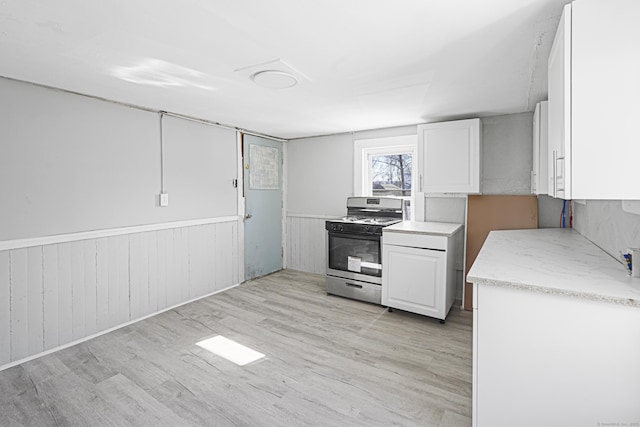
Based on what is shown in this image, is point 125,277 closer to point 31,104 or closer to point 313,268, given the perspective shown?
point 31,104

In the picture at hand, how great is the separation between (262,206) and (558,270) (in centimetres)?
351

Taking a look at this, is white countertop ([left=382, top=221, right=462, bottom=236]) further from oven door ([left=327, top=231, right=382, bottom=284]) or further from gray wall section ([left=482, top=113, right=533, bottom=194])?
gray wall section ([left=482, top=113, right=533, bottom=194])

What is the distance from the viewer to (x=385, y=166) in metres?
4.00

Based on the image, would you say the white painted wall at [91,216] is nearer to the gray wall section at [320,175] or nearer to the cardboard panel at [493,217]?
the gray wall section at [320,175]

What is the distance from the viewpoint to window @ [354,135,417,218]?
379 centimetres

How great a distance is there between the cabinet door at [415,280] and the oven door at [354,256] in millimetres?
199

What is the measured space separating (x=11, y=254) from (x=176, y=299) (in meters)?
1.43

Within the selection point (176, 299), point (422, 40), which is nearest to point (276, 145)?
point (176, 299)

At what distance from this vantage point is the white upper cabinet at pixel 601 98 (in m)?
1.10

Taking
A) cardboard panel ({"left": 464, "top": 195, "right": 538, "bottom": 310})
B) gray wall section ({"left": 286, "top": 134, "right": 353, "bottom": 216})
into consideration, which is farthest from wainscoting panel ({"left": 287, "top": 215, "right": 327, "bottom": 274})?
cardboard panel ({"left": 464, "top": 195, "right": 538, "bottom": 310})

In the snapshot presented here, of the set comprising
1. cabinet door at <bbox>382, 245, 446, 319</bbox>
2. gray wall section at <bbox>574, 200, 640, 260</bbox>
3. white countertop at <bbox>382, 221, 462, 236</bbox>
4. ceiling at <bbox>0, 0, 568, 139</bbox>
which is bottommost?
cabinet door at <bbox>382, 245, 446, 319</bbox>

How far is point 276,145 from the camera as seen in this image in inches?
179

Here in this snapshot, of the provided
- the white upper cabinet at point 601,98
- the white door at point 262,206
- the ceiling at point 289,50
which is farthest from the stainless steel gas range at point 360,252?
the white upper cabinet at point 601,98

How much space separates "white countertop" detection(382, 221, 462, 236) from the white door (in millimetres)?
1880
